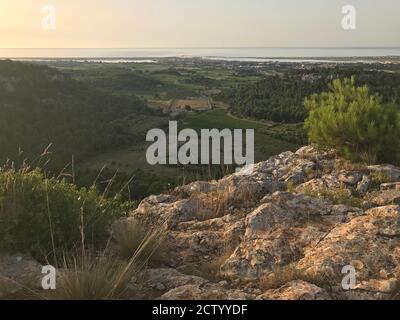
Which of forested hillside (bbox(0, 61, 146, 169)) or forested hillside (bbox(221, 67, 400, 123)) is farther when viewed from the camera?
forested hillside (bbox(221, 67, 400, 123))

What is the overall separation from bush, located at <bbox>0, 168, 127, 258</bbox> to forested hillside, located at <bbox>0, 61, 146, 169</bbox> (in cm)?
5112

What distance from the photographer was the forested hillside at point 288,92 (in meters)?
74.4

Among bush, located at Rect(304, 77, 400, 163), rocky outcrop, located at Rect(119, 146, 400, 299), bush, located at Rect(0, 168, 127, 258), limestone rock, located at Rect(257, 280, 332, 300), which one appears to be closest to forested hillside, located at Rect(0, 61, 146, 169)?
bush, located at Rect(304, 77, 400, 163)

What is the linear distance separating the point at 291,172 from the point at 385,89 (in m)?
58.9

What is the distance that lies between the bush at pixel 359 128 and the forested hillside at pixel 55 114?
50107 millimetres

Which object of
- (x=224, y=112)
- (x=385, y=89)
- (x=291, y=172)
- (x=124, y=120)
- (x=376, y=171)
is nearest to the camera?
(x=376, y=171)

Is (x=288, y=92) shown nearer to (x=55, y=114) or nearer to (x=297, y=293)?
(x=55, y=114)

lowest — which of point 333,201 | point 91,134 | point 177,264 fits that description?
point 91,134

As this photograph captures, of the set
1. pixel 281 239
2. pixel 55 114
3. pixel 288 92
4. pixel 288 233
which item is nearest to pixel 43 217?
pixel 281 239

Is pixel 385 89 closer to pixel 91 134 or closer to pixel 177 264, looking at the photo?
pixel 91 134

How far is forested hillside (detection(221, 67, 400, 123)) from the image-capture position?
74.4 meters

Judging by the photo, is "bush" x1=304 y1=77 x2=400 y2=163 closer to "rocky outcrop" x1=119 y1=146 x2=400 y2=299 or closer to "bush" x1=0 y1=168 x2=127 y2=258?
"rocky outcrop" x1=119 y1=146 x2=400 y2=299

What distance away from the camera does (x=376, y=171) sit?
6203mm
